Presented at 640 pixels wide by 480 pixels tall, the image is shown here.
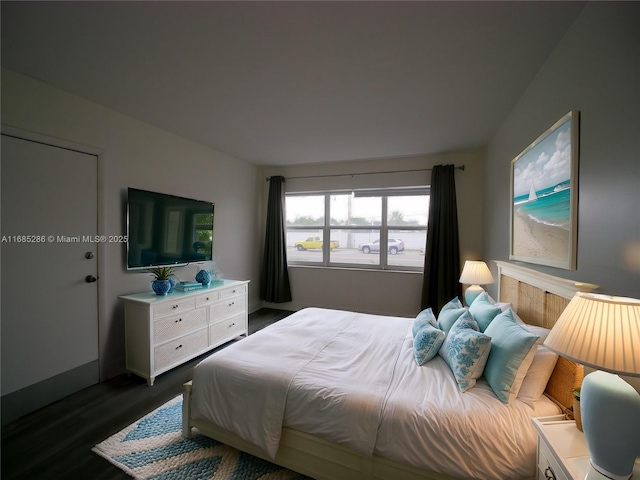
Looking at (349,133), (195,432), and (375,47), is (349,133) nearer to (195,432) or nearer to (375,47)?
(375,47)

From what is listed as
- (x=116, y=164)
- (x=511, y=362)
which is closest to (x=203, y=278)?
(x=116, y=164)

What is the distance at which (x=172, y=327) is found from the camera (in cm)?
254

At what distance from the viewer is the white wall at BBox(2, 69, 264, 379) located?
6.68 ft

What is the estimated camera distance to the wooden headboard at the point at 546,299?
1.26 metres

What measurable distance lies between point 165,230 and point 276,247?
6.15 ft

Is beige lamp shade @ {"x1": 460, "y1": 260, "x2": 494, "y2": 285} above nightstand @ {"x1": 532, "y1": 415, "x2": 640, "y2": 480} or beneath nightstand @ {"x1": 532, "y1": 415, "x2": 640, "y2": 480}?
above

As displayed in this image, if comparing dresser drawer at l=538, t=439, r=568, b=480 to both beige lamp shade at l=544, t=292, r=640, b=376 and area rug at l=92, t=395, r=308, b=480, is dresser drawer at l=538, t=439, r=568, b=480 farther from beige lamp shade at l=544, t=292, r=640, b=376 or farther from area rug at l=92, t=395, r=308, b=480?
area rug at l=92, t=395, r=308, b=480

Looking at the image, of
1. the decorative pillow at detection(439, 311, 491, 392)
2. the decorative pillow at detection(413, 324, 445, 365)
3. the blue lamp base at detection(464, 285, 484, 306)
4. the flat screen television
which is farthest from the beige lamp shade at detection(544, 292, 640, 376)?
the flat screen television

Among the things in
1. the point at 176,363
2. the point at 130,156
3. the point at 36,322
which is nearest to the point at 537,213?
the point at 176,363

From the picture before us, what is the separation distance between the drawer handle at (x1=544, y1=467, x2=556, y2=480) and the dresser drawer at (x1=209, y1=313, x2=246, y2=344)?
9.43 feet

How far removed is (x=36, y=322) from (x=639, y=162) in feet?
12.2

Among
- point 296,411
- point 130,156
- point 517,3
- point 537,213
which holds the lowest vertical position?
point 296,411

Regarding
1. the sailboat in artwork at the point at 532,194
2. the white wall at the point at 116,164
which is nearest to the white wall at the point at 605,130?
the sailboat in artwork at the point at 532,194

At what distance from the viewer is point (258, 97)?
7.48 feet
